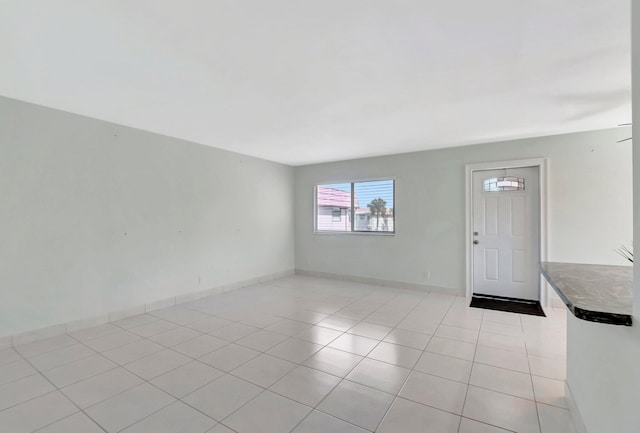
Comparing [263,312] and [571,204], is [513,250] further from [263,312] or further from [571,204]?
[263,312]

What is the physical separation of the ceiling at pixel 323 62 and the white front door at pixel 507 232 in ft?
3.41

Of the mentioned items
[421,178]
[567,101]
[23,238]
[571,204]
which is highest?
[567,101]

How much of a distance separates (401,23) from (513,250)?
13.5ft

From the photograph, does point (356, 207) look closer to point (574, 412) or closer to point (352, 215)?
point (352, 215)

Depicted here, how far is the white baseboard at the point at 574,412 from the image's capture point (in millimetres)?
1703

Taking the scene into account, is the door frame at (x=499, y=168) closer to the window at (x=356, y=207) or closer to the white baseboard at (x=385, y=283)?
the white baseboard at (x=385, y=283)

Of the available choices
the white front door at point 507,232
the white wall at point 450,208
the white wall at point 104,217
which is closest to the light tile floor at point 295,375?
the white wall at point 104,217

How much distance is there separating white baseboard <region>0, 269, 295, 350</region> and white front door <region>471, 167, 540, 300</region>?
4.21 meters

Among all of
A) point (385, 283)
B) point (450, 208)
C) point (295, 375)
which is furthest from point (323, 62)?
point (385, 283)

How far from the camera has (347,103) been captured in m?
2.98

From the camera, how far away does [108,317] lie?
142 inches

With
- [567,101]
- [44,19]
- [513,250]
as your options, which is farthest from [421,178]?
[44,19]

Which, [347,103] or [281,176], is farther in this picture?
[281,176]

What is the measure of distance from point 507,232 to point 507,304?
110cm
